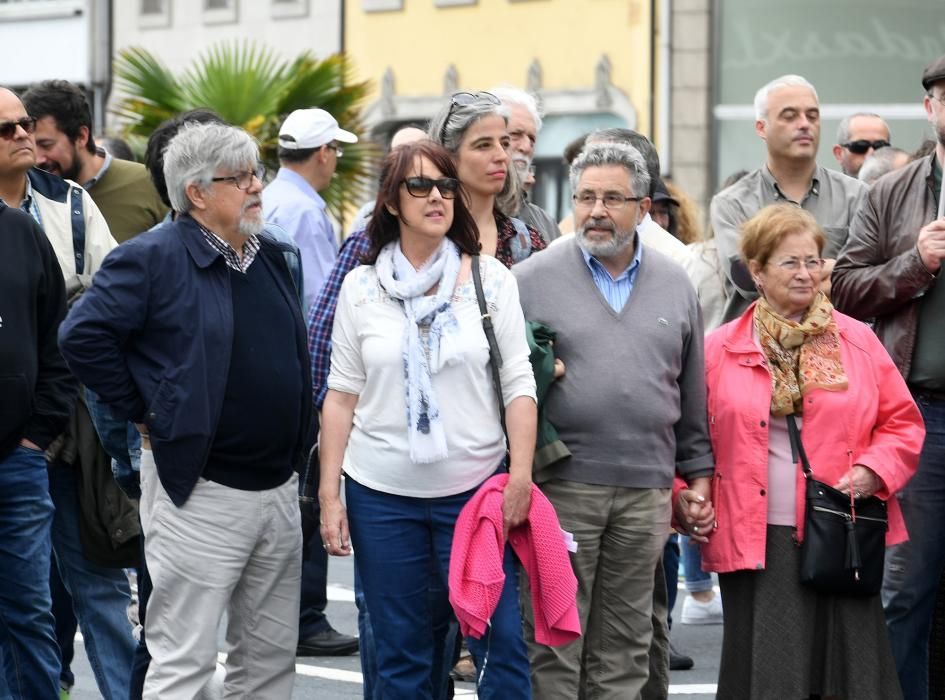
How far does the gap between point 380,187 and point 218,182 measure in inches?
21.2

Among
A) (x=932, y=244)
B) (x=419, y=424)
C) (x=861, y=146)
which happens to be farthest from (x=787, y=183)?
(x=861, y=146)

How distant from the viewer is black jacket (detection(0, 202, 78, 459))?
5.96 m

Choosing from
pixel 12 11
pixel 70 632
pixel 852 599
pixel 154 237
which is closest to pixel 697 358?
pixel 852 599

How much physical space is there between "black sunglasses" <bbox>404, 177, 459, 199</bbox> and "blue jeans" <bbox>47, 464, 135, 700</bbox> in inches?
68.4

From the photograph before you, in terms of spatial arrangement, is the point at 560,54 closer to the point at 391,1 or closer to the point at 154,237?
the point at 391,1

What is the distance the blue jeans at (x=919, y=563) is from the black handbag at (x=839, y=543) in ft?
0.97

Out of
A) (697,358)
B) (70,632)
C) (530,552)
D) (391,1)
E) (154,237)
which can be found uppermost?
(391,1)

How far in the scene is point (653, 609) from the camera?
6770mm

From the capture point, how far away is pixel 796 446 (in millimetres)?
6195

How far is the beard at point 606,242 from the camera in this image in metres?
6.08

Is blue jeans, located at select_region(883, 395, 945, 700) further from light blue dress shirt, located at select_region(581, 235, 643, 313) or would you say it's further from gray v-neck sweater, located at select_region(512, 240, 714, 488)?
light blue dress shirt, located at select_region(581, 235, 643, 313)

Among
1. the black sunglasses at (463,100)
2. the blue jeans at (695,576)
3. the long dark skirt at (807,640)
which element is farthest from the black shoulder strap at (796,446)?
the blue jeans at (695,576)

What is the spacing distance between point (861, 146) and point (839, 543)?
5.98m

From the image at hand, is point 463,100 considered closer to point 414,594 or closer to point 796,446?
point 796,446
